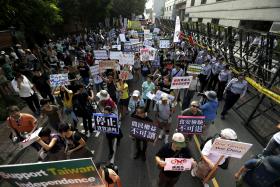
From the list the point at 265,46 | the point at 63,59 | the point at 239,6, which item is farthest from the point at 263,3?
the point at 63,59

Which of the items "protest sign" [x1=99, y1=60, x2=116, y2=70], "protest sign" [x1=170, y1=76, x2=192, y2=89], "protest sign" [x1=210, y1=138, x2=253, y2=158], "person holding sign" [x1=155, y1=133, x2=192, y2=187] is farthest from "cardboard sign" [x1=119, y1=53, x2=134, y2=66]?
"protest sign" [x1=210, y1=138, x2=253, y2=158]

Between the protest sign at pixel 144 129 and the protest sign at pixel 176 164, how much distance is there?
119 cm

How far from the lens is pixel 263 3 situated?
62.3ft

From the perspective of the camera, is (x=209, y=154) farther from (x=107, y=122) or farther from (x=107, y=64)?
(x=107, y=64)

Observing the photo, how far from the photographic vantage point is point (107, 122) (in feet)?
16.2

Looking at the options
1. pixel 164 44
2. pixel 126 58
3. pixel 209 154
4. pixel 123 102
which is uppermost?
pixel 164 44

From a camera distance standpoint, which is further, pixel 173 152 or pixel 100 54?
pixel 100 54

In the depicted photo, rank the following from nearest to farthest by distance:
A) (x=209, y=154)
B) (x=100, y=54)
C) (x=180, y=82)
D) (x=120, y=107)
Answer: (x=209, y=154)
(x=180, y=82)
(x=120, y=107)
(x=100, y=54)

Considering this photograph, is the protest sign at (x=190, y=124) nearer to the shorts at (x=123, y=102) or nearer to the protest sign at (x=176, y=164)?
the protest sign at (x=176, y=164)

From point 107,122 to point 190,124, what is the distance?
2102mm

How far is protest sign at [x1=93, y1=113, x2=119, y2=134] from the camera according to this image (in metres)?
4.84

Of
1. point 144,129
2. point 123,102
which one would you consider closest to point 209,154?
point 144,129

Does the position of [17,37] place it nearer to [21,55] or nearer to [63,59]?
[21,55]

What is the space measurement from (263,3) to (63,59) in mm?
18795
